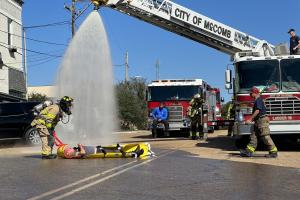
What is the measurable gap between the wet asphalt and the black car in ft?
19.4

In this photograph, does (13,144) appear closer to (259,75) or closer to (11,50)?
(259,75)

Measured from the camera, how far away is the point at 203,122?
20484mm

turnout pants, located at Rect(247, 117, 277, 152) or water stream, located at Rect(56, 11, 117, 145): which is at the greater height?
water stream, located at Rect(56, 11, 117, 145)

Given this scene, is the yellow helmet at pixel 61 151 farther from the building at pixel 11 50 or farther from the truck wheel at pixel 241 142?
the building at pixel 11 50

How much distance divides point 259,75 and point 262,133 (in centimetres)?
241

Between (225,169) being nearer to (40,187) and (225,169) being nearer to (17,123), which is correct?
(40,187)

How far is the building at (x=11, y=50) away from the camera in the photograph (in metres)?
30.9

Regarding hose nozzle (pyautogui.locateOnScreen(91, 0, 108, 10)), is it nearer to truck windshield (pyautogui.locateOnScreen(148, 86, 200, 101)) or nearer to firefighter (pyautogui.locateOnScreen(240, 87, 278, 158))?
firefighter (pyautogui.locateOnScreen(240, 87, 278, 158))

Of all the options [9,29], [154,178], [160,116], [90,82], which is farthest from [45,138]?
[9,29]

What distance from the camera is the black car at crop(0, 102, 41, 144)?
18250 mm

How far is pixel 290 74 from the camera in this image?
14.7m

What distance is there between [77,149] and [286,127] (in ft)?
18.6

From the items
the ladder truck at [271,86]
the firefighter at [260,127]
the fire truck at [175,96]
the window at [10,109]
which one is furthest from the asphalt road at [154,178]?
the fire truck at [175,96]

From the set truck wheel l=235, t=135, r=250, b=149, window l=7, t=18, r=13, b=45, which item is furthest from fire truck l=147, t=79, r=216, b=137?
window l=7, t=18, r=13, b=45
